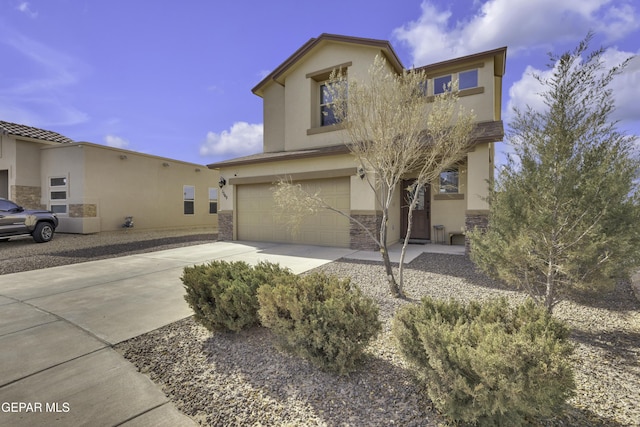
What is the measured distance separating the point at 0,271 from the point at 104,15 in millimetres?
7143

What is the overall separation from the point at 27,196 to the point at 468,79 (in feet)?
68.1

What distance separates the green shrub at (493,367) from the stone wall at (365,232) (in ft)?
23.9

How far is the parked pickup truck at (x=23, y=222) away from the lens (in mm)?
10617

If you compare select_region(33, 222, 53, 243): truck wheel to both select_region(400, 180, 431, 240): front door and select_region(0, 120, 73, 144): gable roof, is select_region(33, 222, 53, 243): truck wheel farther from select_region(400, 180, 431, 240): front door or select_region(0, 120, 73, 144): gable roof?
select_region(400, 180, 431, 240): front door

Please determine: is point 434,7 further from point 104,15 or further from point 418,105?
point 104,15

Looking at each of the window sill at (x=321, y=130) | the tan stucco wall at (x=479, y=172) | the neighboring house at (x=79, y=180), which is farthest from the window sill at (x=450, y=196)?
the neighboring house at (x=79, y=180)

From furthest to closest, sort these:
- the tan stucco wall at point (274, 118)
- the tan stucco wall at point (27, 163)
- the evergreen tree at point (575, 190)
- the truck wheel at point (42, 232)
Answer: the tan stucco wall at point (27, 163), the tan stucco wall at point (274, 118), the truck wheel at point (42, 232), the evergreen tree at point (575, 190)

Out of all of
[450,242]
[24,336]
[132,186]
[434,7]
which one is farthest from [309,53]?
[24,336]

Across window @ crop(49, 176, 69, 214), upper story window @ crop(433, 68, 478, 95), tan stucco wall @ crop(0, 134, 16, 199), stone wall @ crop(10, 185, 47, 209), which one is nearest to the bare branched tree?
upper story window @ crop(433, 68, 478, 95)

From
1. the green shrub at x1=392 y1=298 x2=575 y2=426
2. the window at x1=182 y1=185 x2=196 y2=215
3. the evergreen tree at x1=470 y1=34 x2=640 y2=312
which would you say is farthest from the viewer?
the window at x1=182 y1=185 x2=196 y2=215

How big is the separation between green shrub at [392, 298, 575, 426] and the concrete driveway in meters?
1.91

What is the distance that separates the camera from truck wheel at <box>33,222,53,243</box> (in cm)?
1141

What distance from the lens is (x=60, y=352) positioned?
10.7ft

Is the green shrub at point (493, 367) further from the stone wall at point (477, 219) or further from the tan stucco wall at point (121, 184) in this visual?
the tan stucco wall at point (121, 184)
